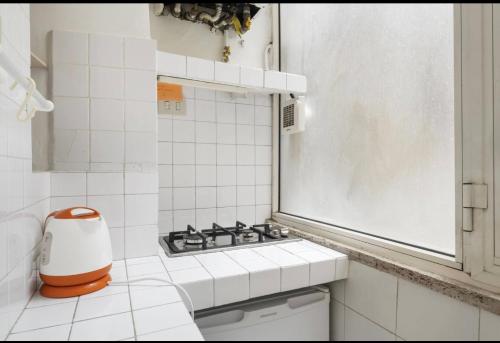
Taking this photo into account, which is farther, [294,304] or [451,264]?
[294,304]

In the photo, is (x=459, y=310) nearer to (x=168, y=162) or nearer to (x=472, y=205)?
(x=472, y=205)

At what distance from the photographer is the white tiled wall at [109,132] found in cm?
116

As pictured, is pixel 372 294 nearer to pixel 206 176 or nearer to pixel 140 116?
pixel 206 176

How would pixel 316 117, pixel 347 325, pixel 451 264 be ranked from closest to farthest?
1. pixel 451 264
2. pixel 347 325
3. pixel 316 117

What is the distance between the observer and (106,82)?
1.21 metres

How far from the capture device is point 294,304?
4.10 ft

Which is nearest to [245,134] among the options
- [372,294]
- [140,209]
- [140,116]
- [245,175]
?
[245,175]

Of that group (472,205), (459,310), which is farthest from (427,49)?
(459,310)

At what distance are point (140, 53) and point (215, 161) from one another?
75 cm

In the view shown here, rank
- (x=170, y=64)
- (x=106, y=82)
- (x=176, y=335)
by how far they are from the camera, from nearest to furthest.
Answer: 1. (x=176, y=335)
2. (x=106, y=82)
3. (x=170, y=64)

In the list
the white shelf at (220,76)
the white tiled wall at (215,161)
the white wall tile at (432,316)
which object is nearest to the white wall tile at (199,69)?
the white shelf at (220,76)

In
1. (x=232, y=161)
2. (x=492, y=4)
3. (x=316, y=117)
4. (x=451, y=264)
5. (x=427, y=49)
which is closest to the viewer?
(x=492, y=4)

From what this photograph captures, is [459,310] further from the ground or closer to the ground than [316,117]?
closer to the ground

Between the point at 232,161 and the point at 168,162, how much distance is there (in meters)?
0.39
